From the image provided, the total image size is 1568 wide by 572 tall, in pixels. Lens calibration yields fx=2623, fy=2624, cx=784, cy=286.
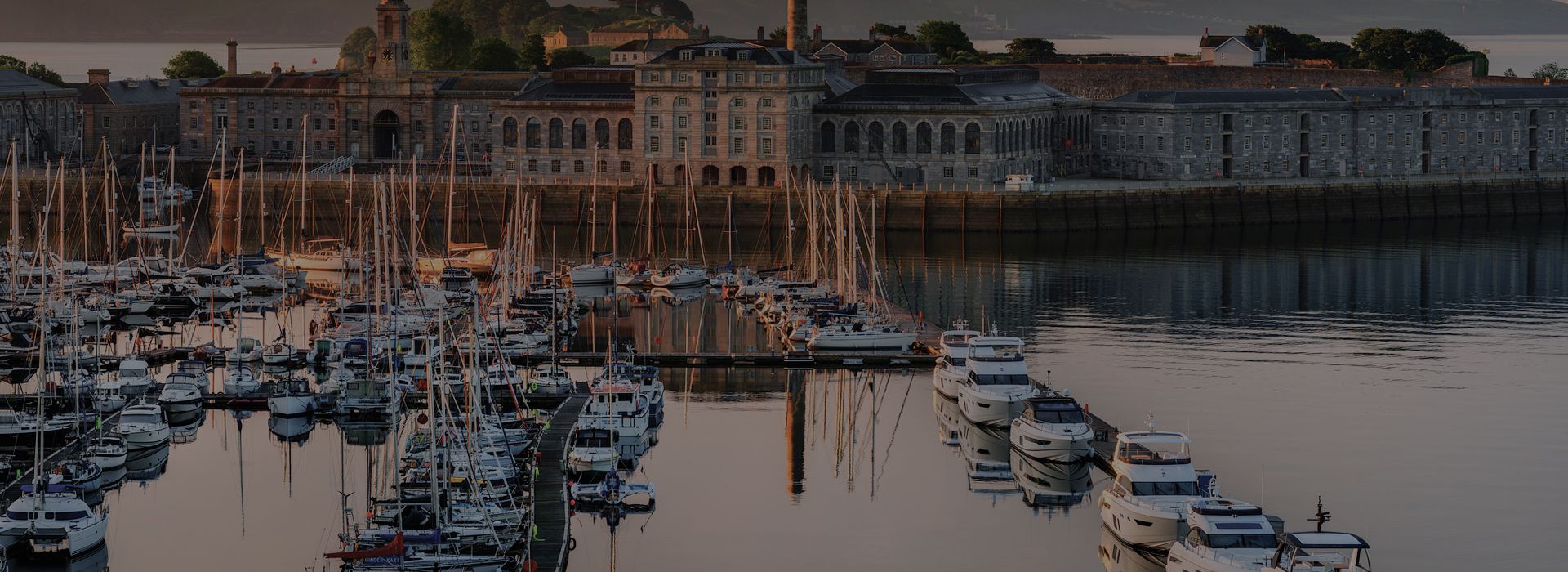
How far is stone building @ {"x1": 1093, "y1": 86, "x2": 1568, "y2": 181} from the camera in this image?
113375 mm

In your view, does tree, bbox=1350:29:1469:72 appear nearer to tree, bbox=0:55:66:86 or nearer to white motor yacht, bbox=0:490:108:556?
tree, bbox=0:55:66:86

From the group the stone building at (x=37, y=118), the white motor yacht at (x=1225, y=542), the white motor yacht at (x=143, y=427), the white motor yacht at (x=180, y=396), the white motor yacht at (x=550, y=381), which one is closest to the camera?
the white motor yacht at (x=1225, y=542)

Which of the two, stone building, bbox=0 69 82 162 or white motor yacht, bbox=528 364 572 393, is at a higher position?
stone building, bbox=0 69 82 162

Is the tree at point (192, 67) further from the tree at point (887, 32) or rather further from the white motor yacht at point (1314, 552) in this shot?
the white motor yacht at point (1314, 552)

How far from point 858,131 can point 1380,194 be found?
73.4 feet

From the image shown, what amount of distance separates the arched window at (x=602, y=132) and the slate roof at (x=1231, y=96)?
22.8 metres

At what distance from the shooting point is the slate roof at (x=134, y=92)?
132 m

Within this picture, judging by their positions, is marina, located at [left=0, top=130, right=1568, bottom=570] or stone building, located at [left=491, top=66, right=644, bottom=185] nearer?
marina, located at [left=0, top=130, right=1568, bottom=570]

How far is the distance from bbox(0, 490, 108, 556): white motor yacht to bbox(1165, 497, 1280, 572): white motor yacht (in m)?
18.5

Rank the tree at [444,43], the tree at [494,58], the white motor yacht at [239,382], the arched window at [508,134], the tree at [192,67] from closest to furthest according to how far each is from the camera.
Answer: the white motor yacht at [239,382], the arched window at [508,134], the tree at [494,58], the tree at [192,67], the tree at [444,43]

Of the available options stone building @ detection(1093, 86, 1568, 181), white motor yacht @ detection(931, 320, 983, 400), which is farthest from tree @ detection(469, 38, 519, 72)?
white motor yacht @ detection(931, 320, 983, 400)

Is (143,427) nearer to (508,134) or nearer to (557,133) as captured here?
(557,133)

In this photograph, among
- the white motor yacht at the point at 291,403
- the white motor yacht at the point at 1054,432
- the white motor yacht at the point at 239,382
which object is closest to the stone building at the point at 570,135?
the white motor yacht at the point at 239,382

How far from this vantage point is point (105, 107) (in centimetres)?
13138
